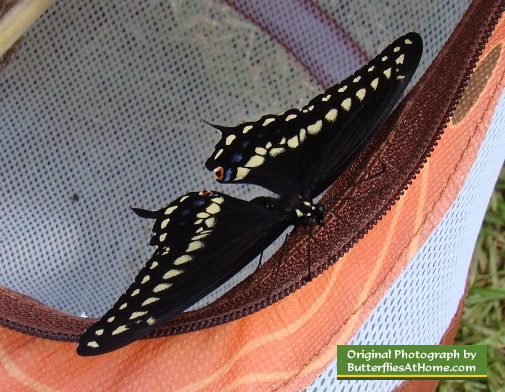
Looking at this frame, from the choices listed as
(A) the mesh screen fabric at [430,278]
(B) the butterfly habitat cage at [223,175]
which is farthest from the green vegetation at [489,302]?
(A) the mesh screen fabric at [430,278]

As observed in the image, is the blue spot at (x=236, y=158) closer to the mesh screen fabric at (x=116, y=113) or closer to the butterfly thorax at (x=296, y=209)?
the butterfly thorax at (x=296, y=209)

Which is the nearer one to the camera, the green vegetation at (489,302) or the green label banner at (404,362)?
the green label banner at (404,362)

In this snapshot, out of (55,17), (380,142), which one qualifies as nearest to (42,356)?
(380,142)

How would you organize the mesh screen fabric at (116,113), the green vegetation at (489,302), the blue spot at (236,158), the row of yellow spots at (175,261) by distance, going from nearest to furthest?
the row of yellow spots at (175,261)
the blue spot at (236,158)
the mesh screen fabric at (116,113)
the green vegetation at (489,302)

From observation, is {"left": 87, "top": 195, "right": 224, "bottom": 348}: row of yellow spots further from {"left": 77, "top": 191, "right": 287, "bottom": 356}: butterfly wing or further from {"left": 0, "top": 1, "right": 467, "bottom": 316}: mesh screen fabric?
{"left": 0, "top": 1, "right": 467, "bottom": 316}: mesh screen fabric

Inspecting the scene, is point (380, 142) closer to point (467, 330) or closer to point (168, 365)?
point (168, 365)

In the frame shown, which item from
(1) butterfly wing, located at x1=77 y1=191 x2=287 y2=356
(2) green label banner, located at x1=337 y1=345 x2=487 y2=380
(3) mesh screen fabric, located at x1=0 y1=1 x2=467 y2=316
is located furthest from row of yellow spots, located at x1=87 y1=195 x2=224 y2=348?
(3) mesh screen fabric, located at x1=0 y1=1 x2=467 y2=316

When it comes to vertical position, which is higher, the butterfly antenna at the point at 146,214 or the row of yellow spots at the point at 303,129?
the row of yellow spots at the point at 303,129

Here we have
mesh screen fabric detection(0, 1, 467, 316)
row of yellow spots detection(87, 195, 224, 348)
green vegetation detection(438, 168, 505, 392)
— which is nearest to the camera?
row of yellow spots detection(87, 195, 224, 348)

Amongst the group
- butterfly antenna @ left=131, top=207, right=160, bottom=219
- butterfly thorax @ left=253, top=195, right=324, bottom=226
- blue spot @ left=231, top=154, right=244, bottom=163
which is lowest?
butterfly thorax @ left=253, top=195, right=324, bottom=226
